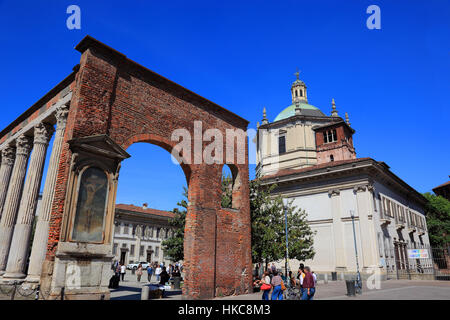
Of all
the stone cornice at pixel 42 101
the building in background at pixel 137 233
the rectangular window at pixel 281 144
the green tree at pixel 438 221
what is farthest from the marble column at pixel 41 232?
the green tree at pixel 438 221

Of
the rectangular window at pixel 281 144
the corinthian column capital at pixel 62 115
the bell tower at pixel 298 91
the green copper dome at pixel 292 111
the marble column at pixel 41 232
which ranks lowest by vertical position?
the marble column at pixel 41 232

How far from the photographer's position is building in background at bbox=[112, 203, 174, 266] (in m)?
45.8

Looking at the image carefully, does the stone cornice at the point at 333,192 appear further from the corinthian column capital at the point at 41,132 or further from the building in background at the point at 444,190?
the building in background at the point at 444,190

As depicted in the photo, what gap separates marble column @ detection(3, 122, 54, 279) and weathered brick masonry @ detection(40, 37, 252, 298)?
5.16 m

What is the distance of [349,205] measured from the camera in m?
27.4

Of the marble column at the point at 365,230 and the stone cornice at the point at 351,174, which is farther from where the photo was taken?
the stone cornice at the point at 351,174

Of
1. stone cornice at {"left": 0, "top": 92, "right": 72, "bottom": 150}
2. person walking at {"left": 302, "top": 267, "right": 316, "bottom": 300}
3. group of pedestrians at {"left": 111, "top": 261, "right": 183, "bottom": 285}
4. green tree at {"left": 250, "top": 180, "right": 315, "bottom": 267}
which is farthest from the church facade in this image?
stone cornice at {"left": 0, "top": 92, "right": 72, "bottom": 150}

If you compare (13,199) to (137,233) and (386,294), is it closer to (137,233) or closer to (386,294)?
(386,294)

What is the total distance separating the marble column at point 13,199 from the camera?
15133 mm

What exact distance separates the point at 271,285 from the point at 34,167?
11418 mm

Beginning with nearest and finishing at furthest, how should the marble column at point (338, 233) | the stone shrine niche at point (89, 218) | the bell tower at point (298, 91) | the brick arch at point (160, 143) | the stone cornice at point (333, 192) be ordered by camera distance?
the stone shrine niche at point (89, 218) → the brick arch at point (160, 143) → the marble column at point (338, 233) → the stone cornice at point (333, 192) → the bell tower at point (298, 91)

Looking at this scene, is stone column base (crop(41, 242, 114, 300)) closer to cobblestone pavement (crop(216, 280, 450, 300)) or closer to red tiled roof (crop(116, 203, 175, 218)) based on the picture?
cobblestone pavement (crop(216, 280, 450, 300))

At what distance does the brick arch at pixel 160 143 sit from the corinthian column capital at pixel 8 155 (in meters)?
10.7

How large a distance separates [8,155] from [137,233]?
1279 inches
